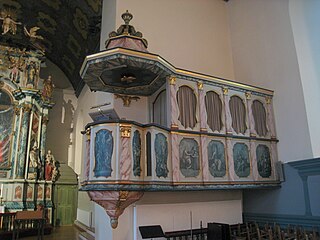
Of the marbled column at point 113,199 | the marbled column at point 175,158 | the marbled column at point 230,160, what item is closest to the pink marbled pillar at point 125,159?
the marbled column at point 113,199

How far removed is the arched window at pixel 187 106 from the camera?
18.7 ft

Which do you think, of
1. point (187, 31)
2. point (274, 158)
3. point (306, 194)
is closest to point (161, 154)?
point (274, 158)

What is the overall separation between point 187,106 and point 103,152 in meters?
2.01

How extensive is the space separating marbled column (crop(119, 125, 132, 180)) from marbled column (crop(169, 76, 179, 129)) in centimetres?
105

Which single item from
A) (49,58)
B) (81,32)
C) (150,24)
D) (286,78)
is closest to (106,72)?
(150,24)

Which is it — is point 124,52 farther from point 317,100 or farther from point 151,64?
point 317,100

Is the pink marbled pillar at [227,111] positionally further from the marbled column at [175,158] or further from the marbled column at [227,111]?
the marbled column at [175,158]

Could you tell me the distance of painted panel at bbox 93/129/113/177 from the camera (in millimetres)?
4547

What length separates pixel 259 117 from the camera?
7.00m

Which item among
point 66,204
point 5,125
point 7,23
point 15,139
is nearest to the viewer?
point 15,139

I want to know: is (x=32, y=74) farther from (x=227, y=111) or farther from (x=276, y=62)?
(x=276, y=62)

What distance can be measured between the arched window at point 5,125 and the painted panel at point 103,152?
7.18 metres

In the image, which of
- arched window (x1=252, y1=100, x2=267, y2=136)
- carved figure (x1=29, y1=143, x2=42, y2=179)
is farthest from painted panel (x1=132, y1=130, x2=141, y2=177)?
carved figure (x1=29, y1=143, x2=42, y2=179)

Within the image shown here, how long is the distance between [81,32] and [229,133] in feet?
23.1
